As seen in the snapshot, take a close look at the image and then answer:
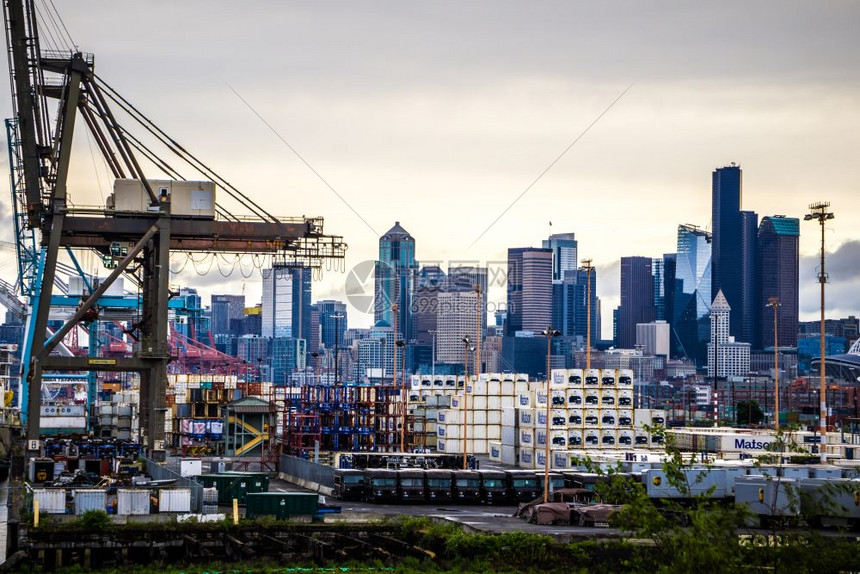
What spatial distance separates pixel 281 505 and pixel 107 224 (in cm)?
2109

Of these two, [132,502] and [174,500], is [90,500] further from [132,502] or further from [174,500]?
[174,500]

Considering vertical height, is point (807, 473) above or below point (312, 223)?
below

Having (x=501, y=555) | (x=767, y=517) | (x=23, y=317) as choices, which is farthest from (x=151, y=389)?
(x=23, y=317)

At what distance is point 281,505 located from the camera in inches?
1980

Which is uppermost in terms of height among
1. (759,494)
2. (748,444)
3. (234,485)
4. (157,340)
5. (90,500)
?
(157,340)

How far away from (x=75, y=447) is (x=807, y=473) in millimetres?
43143

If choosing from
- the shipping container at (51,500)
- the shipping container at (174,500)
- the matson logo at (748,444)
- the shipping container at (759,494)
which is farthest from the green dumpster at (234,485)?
the matson logo at (748,444)

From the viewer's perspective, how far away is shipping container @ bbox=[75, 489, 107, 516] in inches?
1900

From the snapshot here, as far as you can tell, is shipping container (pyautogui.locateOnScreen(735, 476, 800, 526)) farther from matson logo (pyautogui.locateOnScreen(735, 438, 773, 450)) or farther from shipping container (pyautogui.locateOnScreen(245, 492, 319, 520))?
matson logo (pyautogui.locateOnScreen(735, 438, 773, 450))

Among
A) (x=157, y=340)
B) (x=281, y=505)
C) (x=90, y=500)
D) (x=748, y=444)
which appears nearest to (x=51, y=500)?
(x=90, y=500)

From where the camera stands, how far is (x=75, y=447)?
7350 centimetres

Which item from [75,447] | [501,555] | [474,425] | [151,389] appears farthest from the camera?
[474,425]

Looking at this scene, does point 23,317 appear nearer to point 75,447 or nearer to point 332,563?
point 75,447

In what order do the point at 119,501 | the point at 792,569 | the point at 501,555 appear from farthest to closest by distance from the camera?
the point at 119,501, the point at 501,555, the point at 792,569
